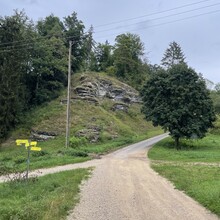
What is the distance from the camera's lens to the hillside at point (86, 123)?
1383 inches

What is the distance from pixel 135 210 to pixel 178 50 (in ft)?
317

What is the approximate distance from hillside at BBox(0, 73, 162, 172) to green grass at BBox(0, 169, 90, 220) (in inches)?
495

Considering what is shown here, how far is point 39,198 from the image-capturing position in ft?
37.2

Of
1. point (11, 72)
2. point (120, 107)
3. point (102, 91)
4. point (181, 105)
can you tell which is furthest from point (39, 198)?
point (120, 107)

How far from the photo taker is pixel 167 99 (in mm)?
38438

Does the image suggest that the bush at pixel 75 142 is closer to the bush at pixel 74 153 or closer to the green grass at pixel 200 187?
the bush at pixel 74 153

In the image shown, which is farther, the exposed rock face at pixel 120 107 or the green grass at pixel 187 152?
the exposed rock face at pixel 120 107

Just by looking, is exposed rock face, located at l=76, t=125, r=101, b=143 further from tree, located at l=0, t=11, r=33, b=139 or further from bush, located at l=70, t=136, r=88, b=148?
tree, located at l=0, t=11, r=33, b=139

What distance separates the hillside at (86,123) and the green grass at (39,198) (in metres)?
12.6

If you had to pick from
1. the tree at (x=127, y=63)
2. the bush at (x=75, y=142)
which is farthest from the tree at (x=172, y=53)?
the bush at (x=75, y=142)

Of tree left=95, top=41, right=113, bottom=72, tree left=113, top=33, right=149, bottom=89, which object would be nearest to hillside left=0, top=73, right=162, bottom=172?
tree left=113, top=33, right=149, bottom=89

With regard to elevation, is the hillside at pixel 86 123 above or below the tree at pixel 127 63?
below

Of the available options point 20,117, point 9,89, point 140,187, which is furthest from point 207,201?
point 20,117

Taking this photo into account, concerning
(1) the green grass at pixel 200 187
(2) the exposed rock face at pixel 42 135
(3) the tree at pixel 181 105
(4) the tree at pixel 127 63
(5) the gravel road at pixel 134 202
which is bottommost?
(5) the gravel road at pixel 134 202
